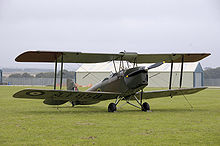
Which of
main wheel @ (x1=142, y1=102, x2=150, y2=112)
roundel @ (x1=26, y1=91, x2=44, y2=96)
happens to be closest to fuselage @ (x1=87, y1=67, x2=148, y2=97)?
main wheel @ (x1=142, y1=102, x2=150, y2=112)

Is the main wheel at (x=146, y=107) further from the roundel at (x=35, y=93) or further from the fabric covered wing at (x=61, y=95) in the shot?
the roundel at (x=35, y=93)

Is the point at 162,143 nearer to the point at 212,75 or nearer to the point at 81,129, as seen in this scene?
the point at 81,129

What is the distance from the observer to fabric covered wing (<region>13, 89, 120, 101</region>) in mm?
11003

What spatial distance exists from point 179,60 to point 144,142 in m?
9.26

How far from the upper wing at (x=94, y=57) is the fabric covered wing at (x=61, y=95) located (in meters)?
1.35

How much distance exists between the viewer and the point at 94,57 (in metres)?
13.0

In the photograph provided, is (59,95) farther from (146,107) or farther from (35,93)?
(146,107)

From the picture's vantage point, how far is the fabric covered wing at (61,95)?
→ 11003 mm

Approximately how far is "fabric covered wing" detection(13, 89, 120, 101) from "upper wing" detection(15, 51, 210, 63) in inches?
53.1

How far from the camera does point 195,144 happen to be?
576cm

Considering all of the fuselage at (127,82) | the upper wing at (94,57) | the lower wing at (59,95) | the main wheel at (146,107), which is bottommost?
the main wheel at (146,107)

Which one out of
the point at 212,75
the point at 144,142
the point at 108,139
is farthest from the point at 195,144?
the point at 212,75

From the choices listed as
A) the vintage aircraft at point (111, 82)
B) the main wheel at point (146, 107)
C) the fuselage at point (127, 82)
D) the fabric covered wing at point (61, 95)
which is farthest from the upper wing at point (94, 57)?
the main wheel at point (146, 107)

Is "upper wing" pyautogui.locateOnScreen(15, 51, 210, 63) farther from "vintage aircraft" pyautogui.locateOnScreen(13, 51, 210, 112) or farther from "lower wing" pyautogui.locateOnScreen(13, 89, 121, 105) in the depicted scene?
"lower wing" pyautogui.locateOnScreen(13, 89, 121, 105)
